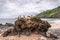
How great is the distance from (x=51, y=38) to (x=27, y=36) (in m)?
3.88

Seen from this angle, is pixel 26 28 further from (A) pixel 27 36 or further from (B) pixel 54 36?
(B) pixel 54 36

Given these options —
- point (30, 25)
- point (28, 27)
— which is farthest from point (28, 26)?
point (30, 25)

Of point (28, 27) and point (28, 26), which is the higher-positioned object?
point (28, 26)

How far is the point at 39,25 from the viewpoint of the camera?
34.3m

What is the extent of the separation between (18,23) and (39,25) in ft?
9.55

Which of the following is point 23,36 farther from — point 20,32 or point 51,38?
point 51,38

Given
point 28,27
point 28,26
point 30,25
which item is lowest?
point 28,27

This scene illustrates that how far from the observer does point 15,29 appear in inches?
1390

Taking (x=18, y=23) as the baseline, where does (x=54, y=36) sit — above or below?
below

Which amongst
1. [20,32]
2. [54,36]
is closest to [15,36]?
[20,32]

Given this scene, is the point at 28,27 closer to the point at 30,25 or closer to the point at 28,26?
the point at 28,26

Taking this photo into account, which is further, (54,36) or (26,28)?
(54,36)

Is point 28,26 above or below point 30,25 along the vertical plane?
below

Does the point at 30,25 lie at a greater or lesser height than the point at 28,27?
greater
